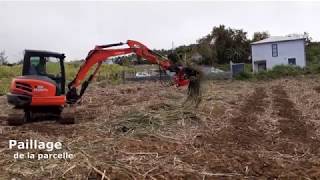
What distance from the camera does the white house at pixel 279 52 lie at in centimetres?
4778

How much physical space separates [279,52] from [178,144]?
4170cm

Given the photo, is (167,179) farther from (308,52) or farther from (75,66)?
(308,52)

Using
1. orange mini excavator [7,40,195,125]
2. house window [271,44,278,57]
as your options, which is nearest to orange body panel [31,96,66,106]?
orange mini excavator [7,40,195,125]

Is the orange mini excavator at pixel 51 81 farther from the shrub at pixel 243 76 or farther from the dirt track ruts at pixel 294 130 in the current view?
the shrub at pixel 243 76

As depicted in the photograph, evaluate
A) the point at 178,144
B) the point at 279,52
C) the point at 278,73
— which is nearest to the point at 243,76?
the point at 278,73

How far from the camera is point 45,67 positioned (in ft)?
40.4

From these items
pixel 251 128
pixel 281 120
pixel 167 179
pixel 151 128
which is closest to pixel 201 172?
pixel 167 179

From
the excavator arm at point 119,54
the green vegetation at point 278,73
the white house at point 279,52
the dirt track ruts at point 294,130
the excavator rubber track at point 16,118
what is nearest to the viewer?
the dirt track ruts at point 294,130

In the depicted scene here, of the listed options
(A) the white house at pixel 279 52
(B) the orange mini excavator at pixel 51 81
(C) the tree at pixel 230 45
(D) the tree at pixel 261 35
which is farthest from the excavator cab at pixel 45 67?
(D) the tree at pixel 261 35

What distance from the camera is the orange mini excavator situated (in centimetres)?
1137

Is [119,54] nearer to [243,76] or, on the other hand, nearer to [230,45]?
[243,76]

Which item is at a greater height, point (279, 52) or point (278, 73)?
point (279, 52)

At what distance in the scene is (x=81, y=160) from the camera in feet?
23.6

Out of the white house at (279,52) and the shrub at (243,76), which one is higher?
the white house at (279,52)
